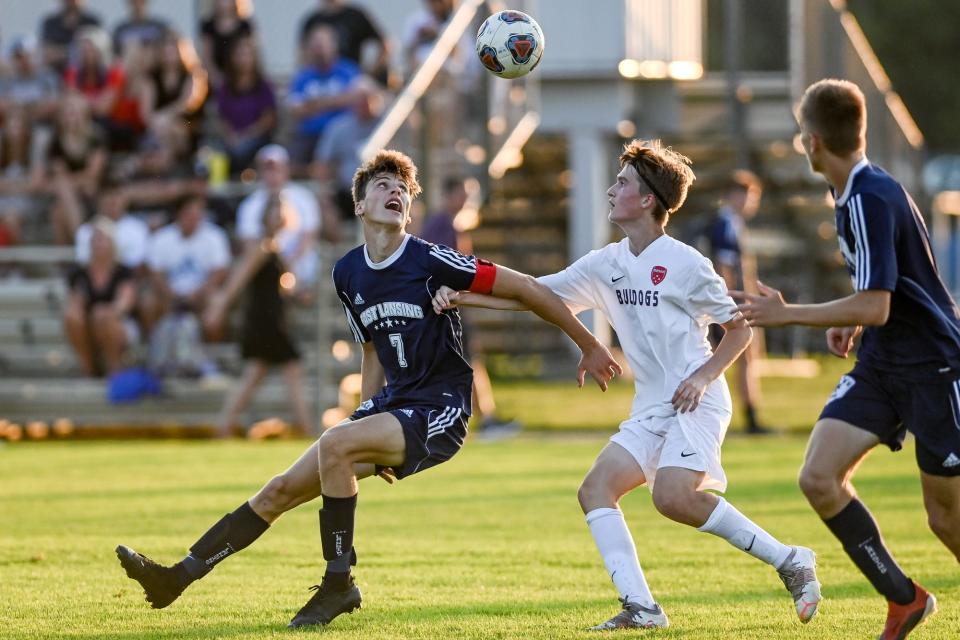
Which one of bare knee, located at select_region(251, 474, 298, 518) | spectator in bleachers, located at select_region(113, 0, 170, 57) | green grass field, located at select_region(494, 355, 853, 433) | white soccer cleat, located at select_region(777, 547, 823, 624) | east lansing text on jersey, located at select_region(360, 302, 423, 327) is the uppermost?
spectator in bleachers, located at select_region(113, 0, 170, 57)

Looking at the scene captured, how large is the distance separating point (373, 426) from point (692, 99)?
1617 centimetres

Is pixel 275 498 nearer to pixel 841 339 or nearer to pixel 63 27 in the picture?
pixel 841 339

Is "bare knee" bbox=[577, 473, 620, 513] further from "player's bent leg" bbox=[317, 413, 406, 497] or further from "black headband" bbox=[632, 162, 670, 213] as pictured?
"black headband" bbox=[632, 162, 670, 213]

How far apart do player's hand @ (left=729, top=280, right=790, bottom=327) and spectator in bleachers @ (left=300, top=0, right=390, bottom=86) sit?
12.2m

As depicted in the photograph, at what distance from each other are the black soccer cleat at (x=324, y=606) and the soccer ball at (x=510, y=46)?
3140 mm

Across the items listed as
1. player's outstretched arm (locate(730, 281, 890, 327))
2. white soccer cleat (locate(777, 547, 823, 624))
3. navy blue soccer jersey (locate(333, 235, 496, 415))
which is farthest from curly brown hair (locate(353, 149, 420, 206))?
white soccer cleat (locate(777, 547, 823, 624))

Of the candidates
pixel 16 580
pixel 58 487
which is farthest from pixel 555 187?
pixel 16 580

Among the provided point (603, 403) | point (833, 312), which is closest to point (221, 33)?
point (603, 403)

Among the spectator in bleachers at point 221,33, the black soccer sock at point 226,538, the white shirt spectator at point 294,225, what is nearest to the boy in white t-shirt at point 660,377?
the black soccer sock at point 226,538

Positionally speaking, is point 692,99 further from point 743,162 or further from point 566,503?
point 566,503

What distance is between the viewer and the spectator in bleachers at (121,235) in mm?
15953

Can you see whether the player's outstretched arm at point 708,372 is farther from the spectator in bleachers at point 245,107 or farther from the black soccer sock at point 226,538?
the spectator in bleachers at point 245,107

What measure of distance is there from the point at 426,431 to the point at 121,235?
10550 mm

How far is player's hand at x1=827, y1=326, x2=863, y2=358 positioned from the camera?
623cm
